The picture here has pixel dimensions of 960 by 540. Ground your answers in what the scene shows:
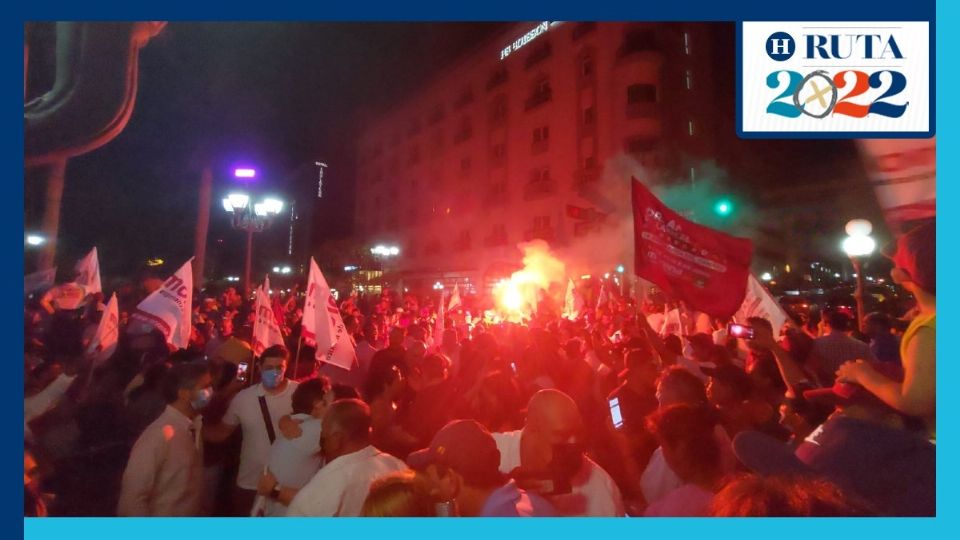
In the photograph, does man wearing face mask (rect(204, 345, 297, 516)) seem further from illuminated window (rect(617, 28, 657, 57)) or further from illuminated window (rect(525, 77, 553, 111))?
illuminated window (rect(525, 77, 553, 111))

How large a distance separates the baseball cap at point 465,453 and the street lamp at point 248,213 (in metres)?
8.92

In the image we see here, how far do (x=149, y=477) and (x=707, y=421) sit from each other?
11.3 feet

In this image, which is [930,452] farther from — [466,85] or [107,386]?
[466,85]

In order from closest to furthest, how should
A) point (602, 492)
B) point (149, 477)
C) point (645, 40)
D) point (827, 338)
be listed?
point (602, 492)
point (149, 477)
point (827, 338)
point (645, 40)

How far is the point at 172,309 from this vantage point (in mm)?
6199

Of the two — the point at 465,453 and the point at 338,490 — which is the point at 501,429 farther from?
the point at 338,490

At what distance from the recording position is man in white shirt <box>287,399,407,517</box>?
10.3 feet

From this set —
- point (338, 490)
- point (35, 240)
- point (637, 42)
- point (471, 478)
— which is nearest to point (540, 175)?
point (637, 42)

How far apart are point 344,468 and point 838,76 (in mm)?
5181

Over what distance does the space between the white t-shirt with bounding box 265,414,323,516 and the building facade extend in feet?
56.0

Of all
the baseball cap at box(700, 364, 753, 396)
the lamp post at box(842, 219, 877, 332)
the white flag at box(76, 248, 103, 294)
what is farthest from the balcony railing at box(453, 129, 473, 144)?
the baseball cap at box(700, 364, 753, 396)

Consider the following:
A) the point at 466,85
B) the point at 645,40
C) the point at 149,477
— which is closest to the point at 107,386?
the point at 149,477

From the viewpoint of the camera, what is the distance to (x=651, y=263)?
5414mm

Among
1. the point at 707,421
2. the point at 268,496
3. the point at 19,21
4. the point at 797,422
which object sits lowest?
the point at 268,496
